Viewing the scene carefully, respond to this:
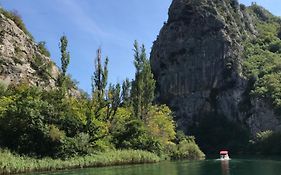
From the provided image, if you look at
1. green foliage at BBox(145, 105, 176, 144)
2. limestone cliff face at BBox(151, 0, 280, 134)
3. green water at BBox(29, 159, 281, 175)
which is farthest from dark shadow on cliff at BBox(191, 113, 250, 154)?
green water at BBox(29, 159, 281, 175)

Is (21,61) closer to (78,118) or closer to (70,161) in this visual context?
(78,118)

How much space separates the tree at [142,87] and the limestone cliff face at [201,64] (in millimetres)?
74894

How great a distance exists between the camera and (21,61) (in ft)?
241

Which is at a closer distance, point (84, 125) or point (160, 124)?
point (84, 125)

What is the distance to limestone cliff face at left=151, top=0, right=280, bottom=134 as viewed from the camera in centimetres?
15812

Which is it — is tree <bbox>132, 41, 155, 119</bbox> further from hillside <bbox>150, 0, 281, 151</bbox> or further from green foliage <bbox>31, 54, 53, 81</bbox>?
hillside <bbox>150, 0, 281, 151</bbox>

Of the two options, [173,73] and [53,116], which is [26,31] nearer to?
[53,116]

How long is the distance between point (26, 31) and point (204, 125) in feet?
287

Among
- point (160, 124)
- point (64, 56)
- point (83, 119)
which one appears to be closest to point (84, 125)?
point (83, 119)

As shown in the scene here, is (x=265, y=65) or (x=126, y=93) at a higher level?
(x=265, y=65)

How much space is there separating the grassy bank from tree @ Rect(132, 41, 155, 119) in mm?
13318

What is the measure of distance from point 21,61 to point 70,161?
2909 centimetres

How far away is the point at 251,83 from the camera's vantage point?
502ft

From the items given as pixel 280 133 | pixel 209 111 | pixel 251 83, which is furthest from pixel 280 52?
pixel 280 133
